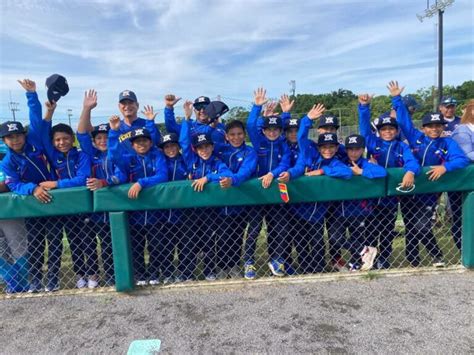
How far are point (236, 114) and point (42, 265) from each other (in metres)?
11.0

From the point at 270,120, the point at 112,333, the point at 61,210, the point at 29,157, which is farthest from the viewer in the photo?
the point at 270,120

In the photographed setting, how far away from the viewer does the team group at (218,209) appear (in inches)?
144

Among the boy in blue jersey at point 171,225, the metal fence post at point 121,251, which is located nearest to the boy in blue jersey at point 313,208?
the boy in blue jersey at point 171,225

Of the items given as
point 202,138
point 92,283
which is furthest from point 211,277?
point 202,138

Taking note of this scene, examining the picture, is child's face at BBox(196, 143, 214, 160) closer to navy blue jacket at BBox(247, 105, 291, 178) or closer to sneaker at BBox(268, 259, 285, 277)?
navy blue jacket at BBox(247, 105, 291, 178)

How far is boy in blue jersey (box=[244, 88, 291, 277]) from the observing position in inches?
148

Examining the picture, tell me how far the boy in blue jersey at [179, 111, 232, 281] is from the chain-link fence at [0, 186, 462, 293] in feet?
0.04

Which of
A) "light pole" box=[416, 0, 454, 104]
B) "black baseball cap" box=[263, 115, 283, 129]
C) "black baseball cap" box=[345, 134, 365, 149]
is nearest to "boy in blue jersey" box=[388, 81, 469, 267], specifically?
"black baseball cap" box=[345, 134, 365, 149]

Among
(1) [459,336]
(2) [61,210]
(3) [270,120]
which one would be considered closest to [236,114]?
(3) [270,120]

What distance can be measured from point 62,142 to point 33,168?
38cm

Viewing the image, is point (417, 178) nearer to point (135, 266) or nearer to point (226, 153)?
point (226, 153)

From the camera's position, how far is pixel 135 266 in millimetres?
3697

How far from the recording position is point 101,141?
426 cm

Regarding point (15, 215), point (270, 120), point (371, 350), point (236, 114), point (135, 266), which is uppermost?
point (236, 114)
